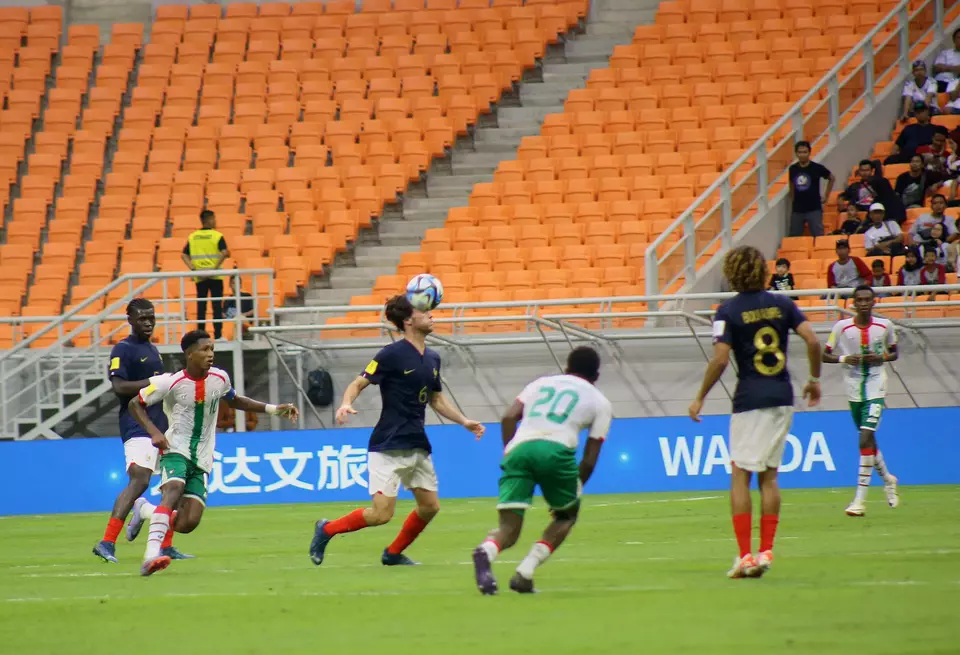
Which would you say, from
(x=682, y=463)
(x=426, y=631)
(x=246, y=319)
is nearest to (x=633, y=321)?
(x=682, y=463)

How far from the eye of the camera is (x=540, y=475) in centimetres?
900

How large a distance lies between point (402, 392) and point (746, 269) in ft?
9.44

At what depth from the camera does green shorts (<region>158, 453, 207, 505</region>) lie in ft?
37.8

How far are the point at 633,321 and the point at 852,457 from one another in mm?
3850

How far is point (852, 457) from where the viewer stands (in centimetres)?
1970

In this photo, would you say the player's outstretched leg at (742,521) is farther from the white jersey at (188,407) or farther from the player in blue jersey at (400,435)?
the white jersey at (188,407)

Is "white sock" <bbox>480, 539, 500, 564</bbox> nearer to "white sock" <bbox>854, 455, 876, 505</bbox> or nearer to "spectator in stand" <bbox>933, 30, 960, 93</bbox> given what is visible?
"white sock" <bbox>854, 455, 876, 505</bbox>

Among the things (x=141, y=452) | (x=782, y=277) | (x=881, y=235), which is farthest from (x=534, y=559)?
(x=881, y=235)

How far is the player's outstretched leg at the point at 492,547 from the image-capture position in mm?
8766

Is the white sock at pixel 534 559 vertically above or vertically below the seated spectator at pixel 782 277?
below

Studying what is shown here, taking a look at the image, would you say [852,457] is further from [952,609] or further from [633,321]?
[952,609]

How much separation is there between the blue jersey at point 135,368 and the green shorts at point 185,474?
1.44 m

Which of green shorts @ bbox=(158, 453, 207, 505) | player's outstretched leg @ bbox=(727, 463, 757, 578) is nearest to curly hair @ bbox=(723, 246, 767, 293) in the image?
player's outstretched leg @ bbox=(727, 463, 757, 578)

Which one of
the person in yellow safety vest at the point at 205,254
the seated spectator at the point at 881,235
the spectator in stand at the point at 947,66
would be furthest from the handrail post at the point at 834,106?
the person in yellow safety vest at the point at 205,254
